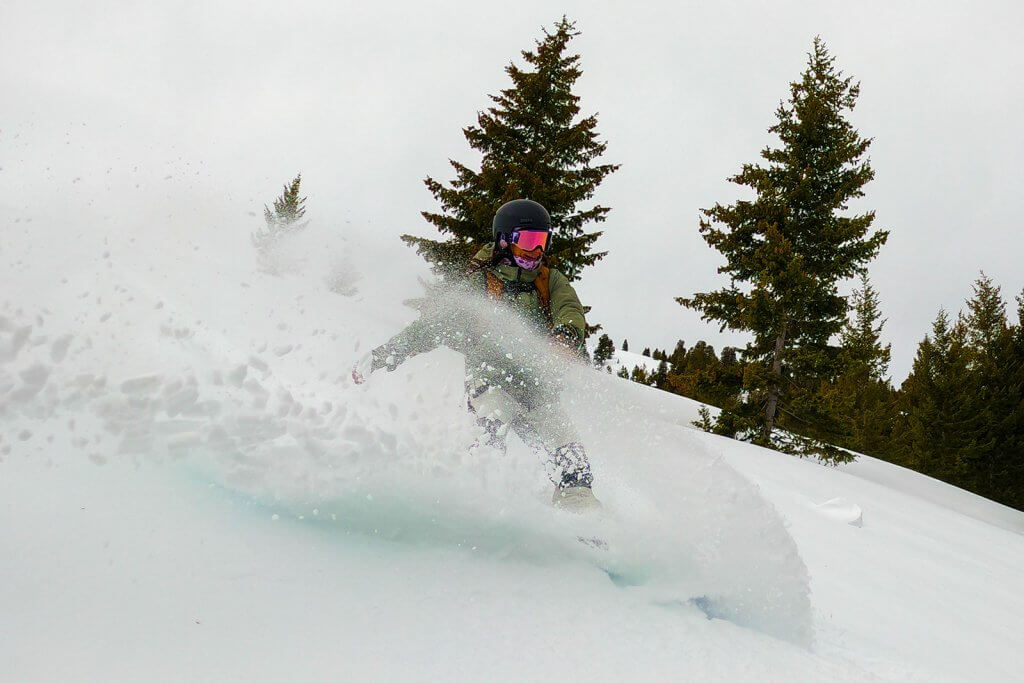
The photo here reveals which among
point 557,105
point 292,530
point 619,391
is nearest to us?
point 292,530

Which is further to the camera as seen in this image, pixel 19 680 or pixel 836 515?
pixel 836 515

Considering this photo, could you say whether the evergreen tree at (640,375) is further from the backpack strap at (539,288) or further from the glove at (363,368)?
the glove at (363,368)

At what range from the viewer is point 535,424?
3506 mm

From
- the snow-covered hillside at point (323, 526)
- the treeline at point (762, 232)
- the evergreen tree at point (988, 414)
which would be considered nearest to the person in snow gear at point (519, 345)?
the snow-covered hillside at point (323, 526)

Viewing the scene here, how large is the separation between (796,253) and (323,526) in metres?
14.0

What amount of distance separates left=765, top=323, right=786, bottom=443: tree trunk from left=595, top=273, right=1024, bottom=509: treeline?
35 centimetres

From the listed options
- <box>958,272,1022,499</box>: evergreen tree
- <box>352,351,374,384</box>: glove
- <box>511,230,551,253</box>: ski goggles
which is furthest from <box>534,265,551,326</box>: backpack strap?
<box>958,272,1022,499</box>: evergreen tree

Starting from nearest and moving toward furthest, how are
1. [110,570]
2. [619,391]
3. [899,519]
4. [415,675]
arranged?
[415,675]
[110,570]
[619,391]
[899,519]

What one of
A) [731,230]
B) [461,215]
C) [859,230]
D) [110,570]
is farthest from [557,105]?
[110,570]

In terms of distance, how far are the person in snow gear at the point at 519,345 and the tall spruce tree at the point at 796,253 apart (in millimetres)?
11434

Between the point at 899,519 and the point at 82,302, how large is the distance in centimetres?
846

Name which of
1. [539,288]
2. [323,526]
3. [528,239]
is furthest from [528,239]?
[323,526]

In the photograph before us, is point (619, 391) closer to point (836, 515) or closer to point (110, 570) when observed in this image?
point (110, 570)

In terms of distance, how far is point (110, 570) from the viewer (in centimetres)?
199
